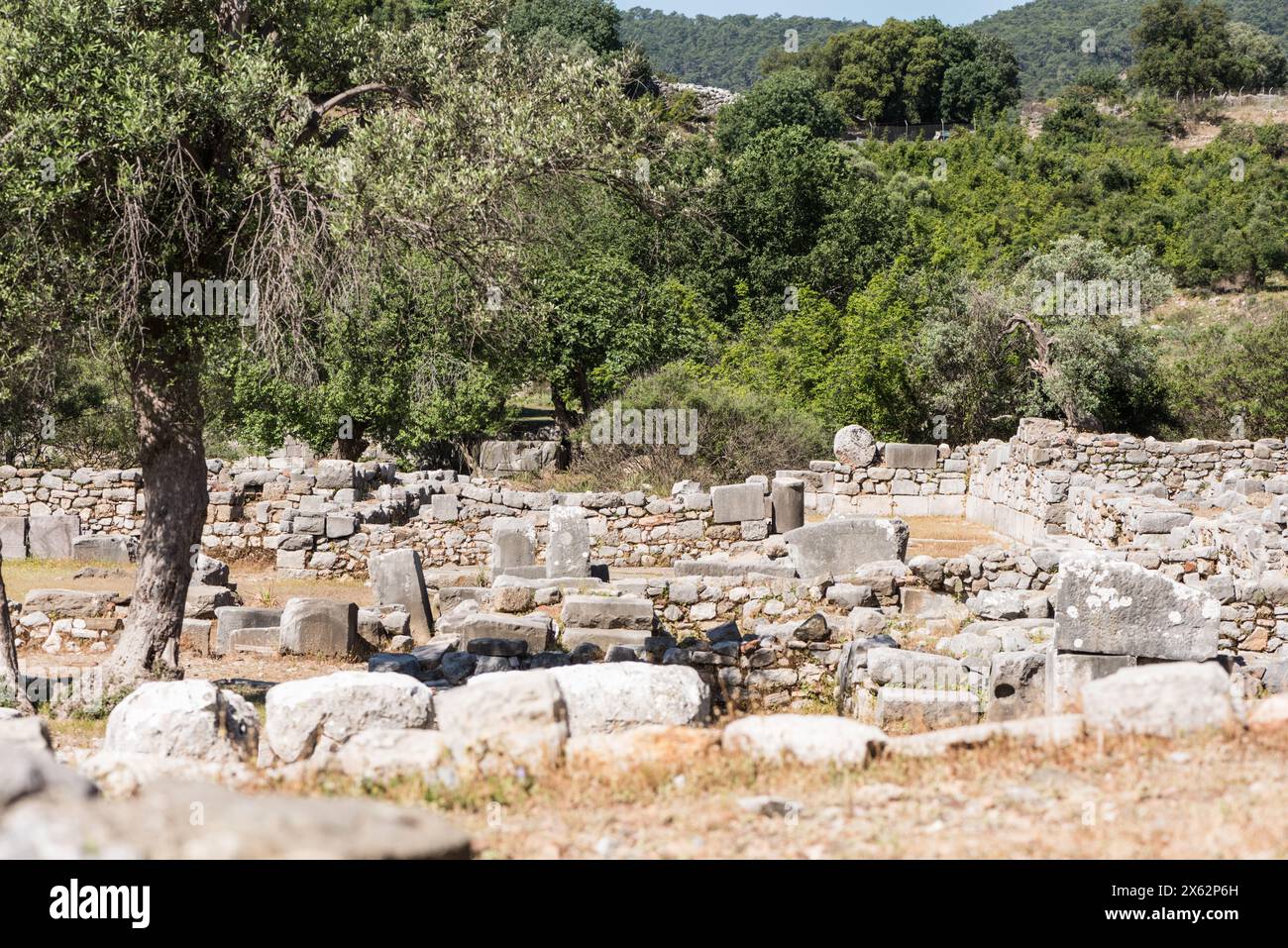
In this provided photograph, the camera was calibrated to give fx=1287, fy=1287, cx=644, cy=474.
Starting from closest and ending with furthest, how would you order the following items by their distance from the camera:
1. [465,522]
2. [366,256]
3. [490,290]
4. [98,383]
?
[366,256] < [490,290] < [465,522] < [98,383]

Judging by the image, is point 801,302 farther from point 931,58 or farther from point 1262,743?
point 931,58

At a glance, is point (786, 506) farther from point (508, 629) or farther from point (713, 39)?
point (713, 39)

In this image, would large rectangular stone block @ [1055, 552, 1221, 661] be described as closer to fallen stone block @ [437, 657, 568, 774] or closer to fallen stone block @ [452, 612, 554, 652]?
fallen stone block @ [437, 657, 568, 774]

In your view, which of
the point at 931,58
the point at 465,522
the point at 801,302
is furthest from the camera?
the point at 931,58

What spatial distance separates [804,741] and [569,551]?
37.5 feet

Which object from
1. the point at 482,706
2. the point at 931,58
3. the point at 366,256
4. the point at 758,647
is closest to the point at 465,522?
the point at 758,647

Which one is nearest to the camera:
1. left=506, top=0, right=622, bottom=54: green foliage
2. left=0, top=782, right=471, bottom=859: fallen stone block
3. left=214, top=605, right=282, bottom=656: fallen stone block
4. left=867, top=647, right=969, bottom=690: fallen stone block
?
left=0, top=782, right=471, bottom=859: fallen stone block

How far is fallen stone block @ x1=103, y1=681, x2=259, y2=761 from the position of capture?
25.7ft

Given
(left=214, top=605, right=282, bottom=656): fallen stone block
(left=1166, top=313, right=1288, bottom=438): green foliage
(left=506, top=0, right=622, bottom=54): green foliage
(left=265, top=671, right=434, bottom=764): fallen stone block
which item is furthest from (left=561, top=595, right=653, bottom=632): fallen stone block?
(left=506, top=0, right=622, bottom=54): green foliage

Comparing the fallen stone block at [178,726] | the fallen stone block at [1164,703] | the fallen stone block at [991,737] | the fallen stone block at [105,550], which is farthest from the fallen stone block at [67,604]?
the fallen stone block at [1164,703]

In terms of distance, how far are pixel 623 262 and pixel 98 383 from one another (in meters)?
15.5

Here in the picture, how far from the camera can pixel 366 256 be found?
1095 centimetres

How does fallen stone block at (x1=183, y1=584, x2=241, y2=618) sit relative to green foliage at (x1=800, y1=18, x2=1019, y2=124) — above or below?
below

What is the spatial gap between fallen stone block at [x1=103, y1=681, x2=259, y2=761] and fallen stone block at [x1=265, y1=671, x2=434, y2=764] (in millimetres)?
251
